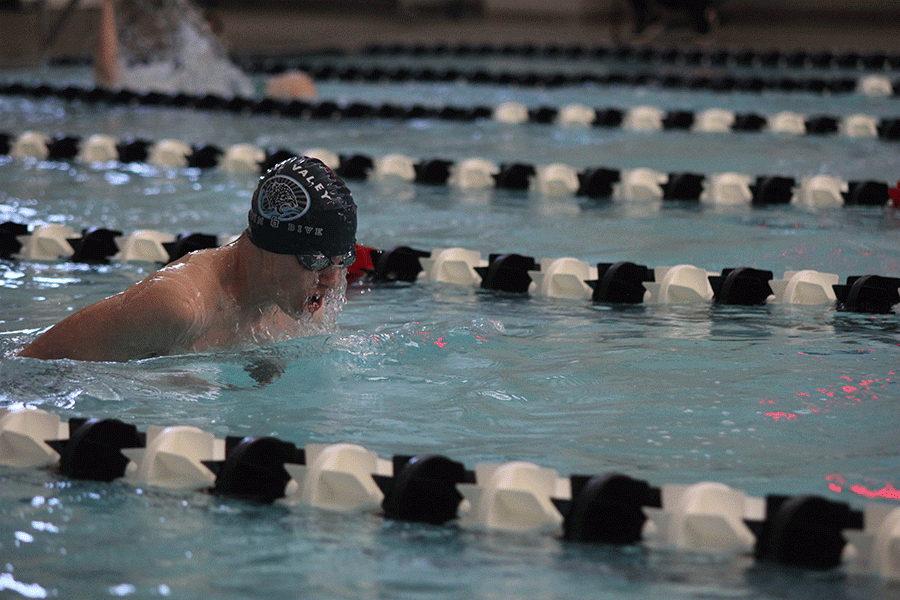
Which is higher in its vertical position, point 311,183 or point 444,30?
point 444,30

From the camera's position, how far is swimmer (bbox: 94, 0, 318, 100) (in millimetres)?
8508

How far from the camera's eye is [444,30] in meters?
15.9

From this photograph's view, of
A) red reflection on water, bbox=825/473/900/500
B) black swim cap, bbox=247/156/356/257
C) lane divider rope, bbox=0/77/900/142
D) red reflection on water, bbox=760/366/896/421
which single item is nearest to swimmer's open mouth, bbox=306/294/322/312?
black swim cap, bbox=247/156/356/257

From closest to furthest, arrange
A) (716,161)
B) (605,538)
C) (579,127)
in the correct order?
(605,538) → (716,161) → (579,127)

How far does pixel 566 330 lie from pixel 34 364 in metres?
1.54

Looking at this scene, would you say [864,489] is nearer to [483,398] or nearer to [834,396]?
[834,396]

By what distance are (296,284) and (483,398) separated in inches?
21.6

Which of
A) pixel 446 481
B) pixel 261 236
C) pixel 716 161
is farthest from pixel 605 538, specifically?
pixel 716 161

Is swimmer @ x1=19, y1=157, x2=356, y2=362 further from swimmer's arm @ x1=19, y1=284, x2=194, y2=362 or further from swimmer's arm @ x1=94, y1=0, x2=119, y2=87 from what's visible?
swimmer's arm @ x1=94, y1=0, x2=119, y2=87

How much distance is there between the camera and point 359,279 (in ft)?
13.3

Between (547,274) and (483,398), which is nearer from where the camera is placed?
(483,398)

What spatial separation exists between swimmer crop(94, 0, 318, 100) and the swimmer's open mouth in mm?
5810

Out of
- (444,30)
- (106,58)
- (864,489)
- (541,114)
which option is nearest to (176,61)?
(106,58)

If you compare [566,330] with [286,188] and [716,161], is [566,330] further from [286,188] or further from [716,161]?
[716,161]
